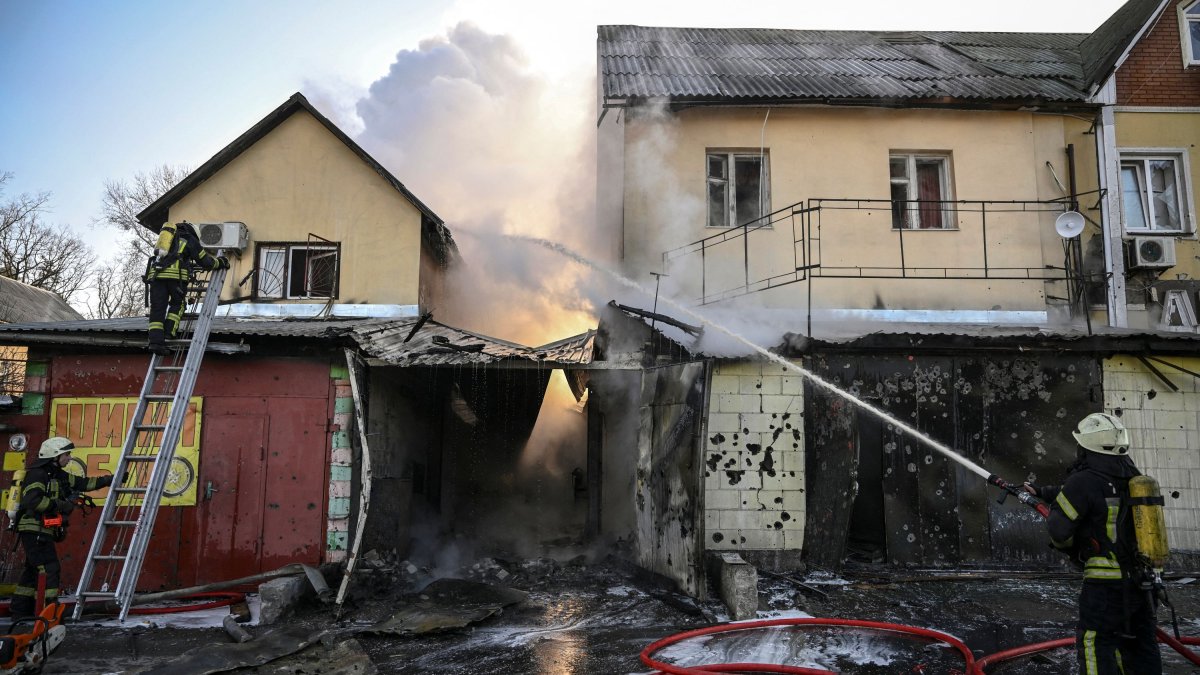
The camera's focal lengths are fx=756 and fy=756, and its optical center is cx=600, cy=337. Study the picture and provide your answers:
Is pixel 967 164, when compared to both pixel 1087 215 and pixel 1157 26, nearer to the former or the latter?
pixel 1087 215

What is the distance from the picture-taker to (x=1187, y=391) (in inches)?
386

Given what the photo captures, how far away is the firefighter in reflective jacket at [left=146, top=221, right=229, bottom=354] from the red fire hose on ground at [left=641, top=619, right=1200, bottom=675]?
6106mm

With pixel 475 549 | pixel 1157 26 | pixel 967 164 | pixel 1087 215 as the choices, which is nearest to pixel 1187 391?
pixel 1087 215

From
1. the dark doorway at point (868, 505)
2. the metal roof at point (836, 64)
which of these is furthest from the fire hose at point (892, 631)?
the metal roof at point (836, 64)

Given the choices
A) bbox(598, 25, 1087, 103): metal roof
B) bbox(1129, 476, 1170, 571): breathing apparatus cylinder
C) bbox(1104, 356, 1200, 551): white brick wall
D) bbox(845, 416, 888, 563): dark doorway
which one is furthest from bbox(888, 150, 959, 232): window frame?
bbox(1129, 476, 1170, 571): breathing apparatus cylinder

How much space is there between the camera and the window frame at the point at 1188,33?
1179cm

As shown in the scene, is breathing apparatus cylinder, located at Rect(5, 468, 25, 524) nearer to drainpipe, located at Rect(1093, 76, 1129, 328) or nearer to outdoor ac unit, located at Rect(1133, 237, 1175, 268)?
drainpipe, located at Rect(1093, 76, 1129, 328)

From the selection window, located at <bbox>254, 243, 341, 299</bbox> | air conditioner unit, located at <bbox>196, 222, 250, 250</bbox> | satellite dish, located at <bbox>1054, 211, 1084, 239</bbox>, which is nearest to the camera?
satellite dish, located at <bbox>1054, 211, 1084, 239</bbox>

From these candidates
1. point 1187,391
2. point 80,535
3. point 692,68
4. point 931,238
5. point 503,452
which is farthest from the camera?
point 503,452

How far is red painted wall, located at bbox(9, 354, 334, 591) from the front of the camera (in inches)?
360

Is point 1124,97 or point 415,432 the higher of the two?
point 1124,97

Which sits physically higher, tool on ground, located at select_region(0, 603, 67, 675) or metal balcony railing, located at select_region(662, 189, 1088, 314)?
metal balcony railing, located at select_region(662, 189, 1088, 314)

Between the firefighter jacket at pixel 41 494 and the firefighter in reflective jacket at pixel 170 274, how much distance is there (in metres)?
1.71

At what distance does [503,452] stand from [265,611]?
23.8ft
